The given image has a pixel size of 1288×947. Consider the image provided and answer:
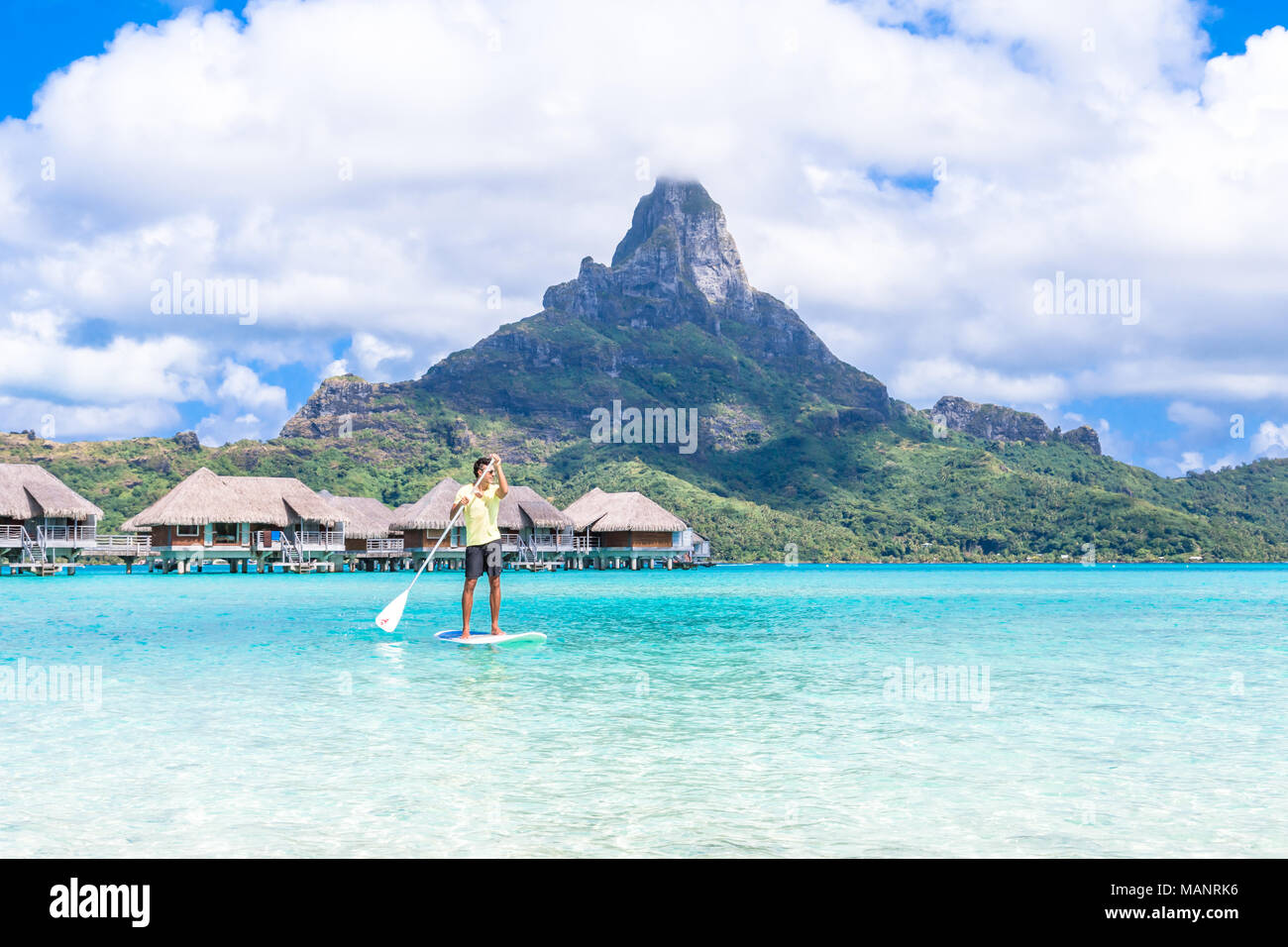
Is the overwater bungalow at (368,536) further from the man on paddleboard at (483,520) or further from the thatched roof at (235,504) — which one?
the man on paddleboard at (483,520)

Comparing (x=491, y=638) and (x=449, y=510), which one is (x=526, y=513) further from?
(x=491, y=638)

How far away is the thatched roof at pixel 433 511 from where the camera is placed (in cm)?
6012

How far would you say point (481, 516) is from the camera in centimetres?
1249

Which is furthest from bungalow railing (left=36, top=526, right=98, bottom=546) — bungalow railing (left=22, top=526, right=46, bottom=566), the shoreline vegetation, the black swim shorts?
the black swim shorts

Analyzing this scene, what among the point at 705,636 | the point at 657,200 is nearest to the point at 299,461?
the point at 705,636

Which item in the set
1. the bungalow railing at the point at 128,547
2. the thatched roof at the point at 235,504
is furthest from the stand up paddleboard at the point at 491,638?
the bungalow railing at the point at 128,547

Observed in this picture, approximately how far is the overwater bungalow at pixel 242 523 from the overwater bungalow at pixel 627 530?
16629 millimetres

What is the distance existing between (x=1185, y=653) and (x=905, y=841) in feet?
36.3

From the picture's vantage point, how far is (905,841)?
15.0 feet

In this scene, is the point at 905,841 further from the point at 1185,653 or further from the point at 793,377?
the point at 793,377

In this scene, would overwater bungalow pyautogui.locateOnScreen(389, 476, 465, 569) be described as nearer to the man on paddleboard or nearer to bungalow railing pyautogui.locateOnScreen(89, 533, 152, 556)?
bungalow railing pyautogui.locateOnScreen(89, 533, 152, 556)

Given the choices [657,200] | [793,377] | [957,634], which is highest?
[657,200]

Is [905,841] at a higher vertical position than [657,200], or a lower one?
lower

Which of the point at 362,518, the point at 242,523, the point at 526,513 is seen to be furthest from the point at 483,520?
the point at 362,518
